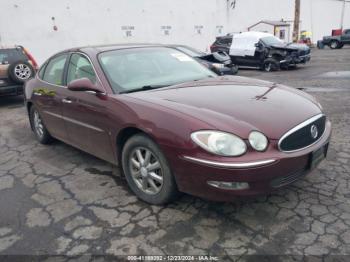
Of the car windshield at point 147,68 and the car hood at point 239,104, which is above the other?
the car windshield at point 147,68

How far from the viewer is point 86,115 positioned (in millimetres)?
3721

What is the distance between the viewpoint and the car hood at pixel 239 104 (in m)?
2.70

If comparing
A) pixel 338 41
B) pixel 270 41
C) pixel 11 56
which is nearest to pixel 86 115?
pixel 11 56

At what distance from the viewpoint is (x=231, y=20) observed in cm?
2552

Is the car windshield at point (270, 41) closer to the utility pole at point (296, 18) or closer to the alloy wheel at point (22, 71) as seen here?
the alloy wheel at point (22, 71)

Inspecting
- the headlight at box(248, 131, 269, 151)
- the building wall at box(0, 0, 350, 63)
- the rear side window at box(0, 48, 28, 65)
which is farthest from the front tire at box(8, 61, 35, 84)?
the headlight at box(248, 131, 269, 151)

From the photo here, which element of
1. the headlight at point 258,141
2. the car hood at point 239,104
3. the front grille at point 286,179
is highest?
the car hood at point 239,104

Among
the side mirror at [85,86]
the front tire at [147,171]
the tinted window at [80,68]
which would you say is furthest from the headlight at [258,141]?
the tinted window at [80,68]

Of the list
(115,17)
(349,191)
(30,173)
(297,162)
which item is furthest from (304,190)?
(115,17)

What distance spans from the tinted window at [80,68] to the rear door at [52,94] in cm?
19

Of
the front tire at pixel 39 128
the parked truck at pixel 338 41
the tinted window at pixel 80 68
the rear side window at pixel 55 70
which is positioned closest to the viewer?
the tinted window at pixel 80 68

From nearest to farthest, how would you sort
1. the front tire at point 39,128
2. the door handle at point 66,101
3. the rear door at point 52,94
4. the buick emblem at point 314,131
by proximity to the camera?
the buick emblem at point 314,131
the door handle at point 66,101
the rear door at point 52,94
the front tire at point 39,128

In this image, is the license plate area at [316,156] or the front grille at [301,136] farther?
the license plate area at [316,156]

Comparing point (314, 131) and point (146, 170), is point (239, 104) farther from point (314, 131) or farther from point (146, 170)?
point (146, 170)
